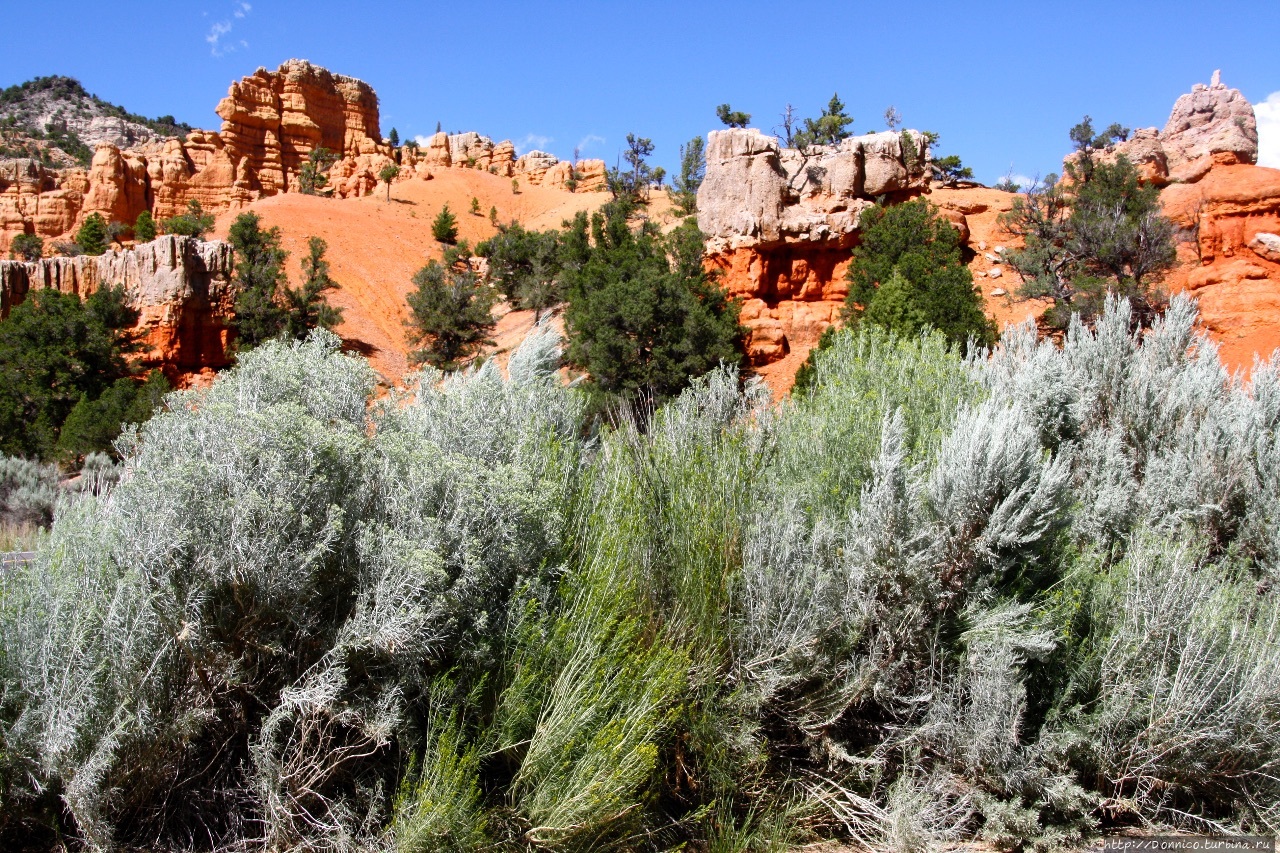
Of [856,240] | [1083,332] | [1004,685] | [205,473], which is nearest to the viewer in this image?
[205,473]

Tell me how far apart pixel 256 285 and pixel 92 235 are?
67.7 ft

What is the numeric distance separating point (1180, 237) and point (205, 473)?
28.4 meters

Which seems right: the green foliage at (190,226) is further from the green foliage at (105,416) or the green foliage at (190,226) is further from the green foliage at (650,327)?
the green foliage at (650,327)

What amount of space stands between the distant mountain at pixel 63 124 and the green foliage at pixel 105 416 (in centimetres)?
4485

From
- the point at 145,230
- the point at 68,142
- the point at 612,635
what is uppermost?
the point at 68,142

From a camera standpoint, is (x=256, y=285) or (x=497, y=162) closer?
(x=256, y=285)

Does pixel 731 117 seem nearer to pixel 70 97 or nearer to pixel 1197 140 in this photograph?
pixel 1197 140

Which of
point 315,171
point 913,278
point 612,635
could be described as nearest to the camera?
point 612,635

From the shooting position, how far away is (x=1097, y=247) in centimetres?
2255

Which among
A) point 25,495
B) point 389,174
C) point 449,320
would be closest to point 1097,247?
point 449,320

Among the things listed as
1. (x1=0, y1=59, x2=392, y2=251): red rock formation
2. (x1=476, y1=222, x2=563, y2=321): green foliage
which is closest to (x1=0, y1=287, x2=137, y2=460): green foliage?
(x1=476, y1=222, x2=563, y2=321): green foliage

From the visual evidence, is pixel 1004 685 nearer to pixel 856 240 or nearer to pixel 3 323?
pixel 856 240

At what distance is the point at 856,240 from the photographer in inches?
1045

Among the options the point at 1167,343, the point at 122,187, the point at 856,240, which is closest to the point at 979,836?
the point at 1167,343
